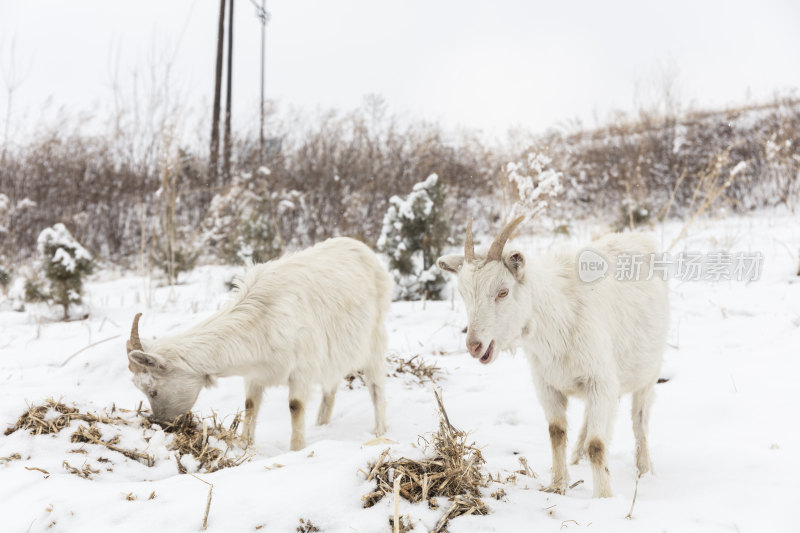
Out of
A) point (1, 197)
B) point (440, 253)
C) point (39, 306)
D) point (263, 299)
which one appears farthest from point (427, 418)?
point (1, 197)

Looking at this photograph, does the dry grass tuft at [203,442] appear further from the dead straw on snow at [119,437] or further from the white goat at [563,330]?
the white goat at [563,330]

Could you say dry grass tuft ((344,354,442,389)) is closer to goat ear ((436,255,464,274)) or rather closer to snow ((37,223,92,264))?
goat ear ((436,255,464,274))

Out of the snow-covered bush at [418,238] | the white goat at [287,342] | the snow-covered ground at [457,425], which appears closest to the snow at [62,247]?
the snow-covered ground at [457,425]

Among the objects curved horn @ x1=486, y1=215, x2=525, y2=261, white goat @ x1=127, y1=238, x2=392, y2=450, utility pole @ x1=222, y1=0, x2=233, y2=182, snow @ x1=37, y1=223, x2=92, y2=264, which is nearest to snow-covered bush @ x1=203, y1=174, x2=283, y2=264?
snow @ x1=37, y1=223, x2=92, y2=264

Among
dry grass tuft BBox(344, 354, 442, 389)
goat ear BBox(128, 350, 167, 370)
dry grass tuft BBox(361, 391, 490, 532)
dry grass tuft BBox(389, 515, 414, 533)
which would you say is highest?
goat ear BBox(128, 350, 167, 370)

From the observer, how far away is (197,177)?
12.3 meters

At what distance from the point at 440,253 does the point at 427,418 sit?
3413 mm

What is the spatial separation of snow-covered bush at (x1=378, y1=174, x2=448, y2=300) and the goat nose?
469cm

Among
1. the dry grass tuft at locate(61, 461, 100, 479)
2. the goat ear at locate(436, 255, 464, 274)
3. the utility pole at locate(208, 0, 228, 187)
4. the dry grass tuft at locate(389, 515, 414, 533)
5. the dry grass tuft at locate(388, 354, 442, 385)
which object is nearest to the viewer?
the dry grass tuft at locate(389, 515, 414, 533)

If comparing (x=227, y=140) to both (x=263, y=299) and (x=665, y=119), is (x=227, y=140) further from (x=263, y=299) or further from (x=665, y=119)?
(x=665, y=119)

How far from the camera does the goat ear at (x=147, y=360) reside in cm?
330

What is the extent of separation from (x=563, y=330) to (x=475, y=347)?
607 mm

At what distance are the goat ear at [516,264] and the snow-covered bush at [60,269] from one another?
6.23m

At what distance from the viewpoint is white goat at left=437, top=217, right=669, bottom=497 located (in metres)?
2.88
